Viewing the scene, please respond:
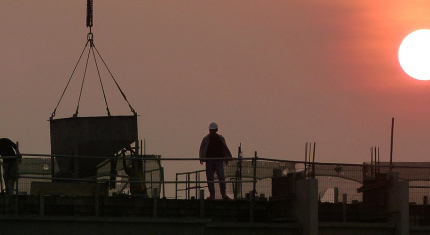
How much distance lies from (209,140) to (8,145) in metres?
5.50

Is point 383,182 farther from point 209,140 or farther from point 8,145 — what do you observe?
point 8,145

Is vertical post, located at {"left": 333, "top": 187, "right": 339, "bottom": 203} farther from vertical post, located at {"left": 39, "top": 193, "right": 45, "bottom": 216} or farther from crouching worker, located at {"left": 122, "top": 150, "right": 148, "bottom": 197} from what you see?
vertical post, located at {"left": 39, "top": 193, "right": 45, "bottom": 216}

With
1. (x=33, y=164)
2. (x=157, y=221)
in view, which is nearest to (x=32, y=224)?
(x=157, y=221)

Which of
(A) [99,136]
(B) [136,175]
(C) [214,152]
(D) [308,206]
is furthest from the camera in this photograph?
(A) [99,136]

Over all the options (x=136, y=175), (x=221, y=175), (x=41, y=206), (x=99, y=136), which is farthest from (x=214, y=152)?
(x=41, y=206)

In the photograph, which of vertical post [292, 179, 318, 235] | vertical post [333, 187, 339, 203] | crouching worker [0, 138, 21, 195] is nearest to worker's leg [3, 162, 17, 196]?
crouching worker [0, 138, 21, 195]

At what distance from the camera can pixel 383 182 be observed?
2909 cm

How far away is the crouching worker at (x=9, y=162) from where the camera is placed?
88.6ft

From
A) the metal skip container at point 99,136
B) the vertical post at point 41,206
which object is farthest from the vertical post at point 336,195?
the vertical post at point 41,206

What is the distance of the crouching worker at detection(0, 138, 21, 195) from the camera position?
1064 inches

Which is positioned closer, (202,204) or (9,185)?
(202,204)

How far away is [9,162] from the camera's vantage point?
2814 cm

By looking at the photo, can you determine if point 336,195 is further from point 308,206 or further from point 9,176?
point 9,176

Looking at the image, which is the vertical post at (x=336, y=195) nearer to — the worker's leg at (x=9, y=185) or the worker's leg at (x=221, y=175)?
the worker's leg at (x=221, y=175)
